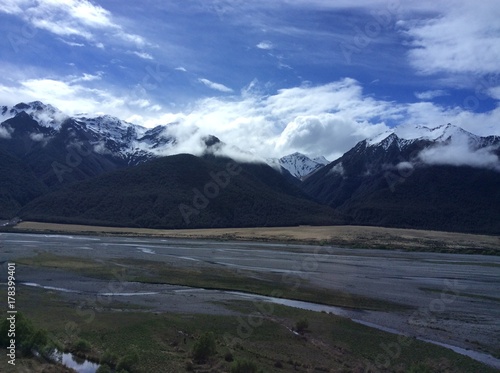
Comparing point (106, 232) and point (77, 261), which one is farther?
point (106, 232)

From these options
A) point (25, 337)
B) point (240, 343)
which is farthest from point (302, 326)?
point (25, 337)

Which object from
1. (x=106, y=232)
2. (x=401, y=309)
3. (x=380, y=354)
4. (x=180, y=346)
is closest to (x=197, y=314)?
(x=180, y=346)

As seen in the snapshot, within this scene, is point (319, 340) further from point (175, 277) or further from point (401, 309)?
point (175, 277)

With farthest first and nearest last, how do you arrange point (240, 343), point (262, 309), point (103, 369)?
point (262, 309), point (240, 343), point (103, 369)

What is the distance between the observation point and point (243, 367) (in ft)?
106

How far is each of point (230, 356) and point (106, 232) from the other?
171095 mm

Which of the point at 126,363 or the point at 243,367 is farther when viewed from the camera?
the point at 126,363

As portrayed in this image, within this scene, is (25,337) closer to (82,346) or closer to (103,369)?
(82,346)

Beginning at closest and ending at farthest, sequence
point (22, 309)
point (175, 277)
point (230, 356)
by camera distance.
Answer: point (230, 356) < point (22, 309) < point (175, 277)

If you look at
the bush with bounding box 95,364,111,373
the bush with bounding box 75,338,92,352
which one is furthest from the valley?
the bush with bounding box 95,364,111,373

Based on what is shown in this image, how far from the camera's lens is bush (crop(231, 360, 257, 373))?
32281 mm

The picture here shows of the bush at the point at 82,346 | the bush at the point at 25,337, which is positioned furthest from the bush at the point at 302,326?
the bush at the point at 25,337

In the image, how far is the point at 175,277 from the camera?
75.7 meters

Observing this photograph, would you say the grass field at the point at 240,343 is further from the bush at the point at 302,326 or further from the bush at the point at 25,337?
the bush at the point at 25,337
